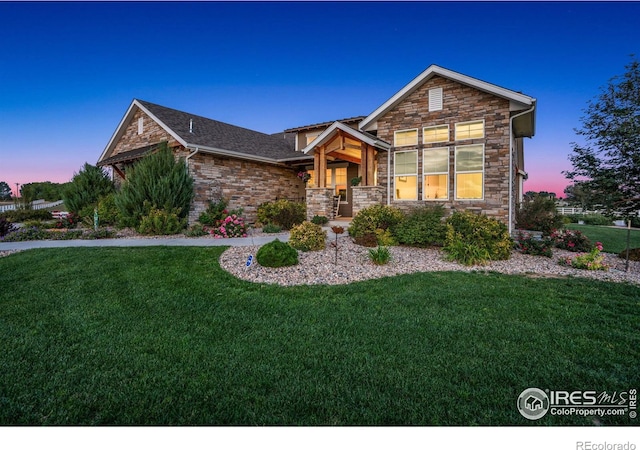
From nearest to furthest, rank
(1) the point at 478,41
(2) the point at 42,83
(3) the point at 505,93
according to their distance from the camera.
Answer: (3) the point at 505,93 < (1) the point at 478,41 < (2) the point at 42,83

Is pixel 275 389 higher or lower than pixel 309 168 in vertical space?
lower

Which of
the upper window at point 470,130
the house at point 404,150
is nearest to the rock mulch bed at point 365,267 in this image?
the house at point 404,150

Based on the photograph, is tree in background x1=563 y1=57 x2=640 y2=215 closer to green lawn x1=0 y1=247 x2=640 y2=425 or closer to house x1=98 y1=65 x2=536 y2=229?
house x1=98 y1=65 x2=536 y2=229

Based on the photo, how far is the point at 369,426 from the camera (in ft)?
6.16

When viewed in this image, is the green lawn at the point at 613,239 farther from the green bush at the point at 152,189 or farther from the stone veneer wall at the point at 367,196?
the green bush at the point at 152,189

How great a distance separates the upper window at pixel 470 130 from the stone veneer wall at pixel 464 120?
131 millimetres

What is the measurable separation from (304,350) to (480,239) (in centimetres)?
618

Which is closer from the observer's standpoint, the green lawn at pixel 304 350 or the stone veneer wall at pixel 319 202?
the green lawn at pixel 304 350

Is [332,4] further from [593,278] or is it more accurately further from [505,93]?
[593,278]

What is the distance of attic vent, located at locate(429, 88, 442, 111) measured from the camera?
1019 cm

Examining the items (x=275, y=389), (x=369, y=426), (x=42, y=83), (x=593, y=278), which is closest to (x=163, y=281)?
(x=275, y=389)

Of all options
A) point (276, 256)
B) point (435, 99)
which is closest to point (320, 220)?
point (276, 256)

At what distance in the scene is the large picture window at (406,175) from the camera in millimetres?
10703

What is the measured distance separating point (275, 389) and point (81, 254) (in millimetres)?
7129
